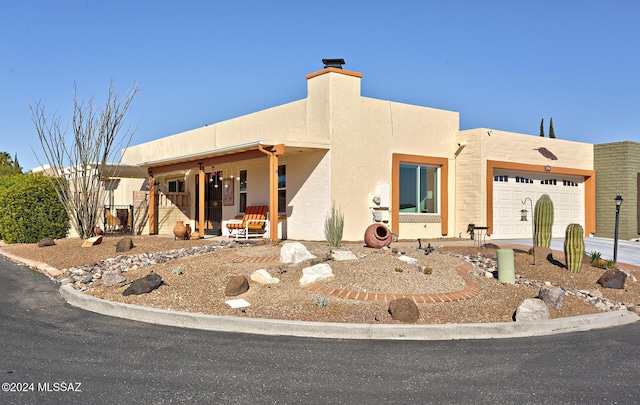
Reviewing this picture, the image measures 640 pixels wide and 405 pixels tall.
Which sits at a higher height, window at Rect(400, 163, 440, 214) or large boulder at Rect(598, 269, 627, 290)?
window at Rect(400, 163, 440, 214)

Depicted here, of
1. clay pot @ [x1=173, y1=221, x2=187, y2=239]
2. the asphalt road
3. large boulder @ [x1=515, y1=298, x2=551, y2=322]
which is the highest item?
clay pot @ [x1=173, y1=221, x2=187, y2=239]

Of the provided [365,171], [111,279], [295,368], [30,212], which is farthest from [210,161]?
[295,368]

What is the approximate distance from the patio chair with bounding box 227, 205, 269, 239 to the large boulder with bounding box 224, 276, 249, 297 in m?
7.60

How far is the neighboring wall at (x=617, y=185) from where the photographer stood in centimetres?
2070

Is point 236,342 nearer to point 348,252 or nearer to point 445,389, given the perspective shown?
point 445,389

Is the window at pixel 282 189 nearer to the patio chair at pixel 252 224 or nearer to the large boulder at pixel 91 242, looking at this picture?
the patio chair at pixel 252 224

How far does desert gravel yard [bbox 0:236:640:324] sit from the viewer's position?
24.9 ft

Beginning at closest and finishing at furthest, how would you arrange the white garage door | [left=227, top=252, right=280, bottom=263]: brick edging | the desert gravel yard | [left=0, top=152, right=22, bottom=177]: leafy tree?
the desert gravel yard
[left=227, top=252, right=280, bottom=263]: brick edging
the white garage door
[left=0, top=152, right=22, bottom=177]: leafy tree

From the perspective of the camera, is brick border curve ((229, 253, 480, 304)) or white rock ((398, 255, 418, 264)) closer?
brick border curve ((229, 253, 480, 304))

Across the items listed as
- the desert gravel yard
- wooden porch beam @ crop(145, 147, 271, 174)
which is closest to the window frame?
wooden porch beam @ crop(145, 147, 271, 174)

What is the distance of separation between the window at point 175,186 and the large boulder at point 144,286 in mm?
15382

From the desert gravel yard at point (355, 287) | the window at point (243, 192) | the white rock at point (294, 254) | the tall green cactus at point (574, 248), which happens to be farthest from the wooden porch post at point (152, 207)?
the tall green cactus at point (574, 248)

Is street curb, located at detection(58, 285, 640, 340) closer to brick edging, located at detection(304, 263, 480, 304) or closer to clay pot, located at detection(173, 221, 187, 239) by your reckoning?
brick edging, located at detection(304, 263, 480, 304)

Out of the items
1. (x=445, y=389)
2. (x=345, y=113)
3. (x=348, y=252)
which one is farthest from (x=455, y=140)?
(x=445, y=389)
